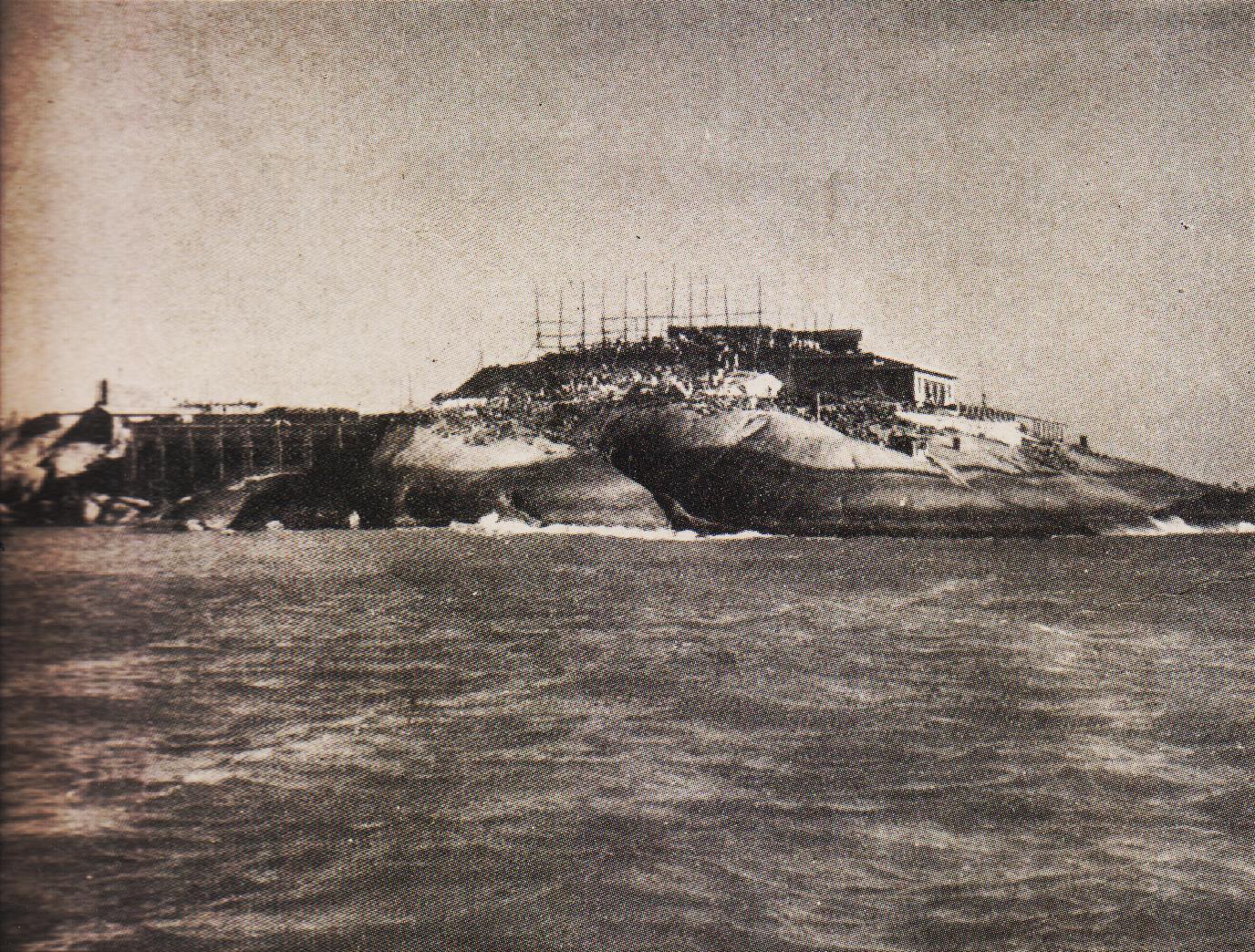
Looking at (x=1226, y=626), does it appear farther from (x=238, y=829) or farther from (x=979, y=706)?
(x=238, y=829)

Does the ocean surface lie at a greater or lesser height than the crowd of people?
lesser

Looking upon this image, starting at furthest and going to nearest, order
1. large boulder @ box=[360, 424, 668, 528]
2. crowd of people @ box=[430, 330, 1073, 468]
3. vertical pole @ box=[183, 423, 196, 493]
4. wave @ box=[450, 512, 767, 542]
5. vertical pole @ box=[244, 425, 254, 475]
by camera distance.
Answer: crowd of people @ box=[430, 330, 1073, 468] < large boulder @ box=[360, 424, 668, 528] < vertical pole @ box=[244, 425, 254, 475] < wave @ box=[450, 512, 767, 542] < vertical pole @ box=[183, 423, 196, 493]

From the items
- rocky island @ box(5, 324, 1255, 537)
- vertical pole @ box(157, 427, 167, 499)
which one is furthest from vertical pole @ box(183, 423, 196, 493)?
vertical pole @ box(157, 427, 167, 499)

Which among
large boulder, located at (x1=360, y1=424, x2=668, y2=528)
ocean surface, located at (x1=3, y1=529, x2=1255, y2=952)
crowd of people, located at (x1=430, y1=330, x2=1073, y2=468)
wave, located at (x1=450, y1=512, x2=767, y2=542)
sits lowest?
ocean surface, located at (x1=3, y1=529, x2=1255, y2=952)

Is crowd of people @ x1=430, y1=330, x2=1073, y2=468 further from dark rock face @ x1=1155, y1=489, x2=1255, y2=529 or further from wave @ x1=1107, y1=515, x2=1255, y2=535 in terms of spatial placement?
dark rock face @ x1=1155, y1=489, x2=1255, y2=529

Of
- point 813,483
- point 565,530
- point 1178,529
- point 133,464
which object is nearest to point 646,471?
point 565,530

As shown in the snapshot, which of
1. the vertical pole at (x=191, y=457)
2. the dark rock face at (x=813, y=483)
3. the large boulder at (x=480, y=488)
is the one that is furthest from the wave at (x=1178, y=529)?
the vertical pole at (x=191, y=457)

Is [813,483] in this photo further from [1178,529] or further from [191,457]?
[191,457]
